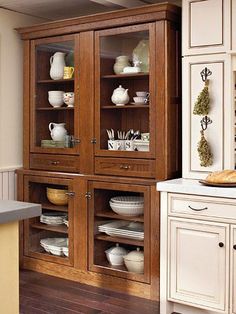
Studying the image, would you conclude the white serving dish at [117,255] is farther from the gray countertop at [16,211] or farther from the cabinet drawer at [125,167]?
the gray countertop at [16,211]

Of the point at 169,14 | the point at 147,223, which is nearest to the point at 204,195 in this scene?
the point at 147,223

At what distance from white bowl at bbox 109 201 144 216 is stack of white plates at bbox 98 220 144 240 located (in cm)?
7

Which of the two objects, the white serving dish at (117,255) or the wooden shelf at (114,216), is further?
the white serving dish at (117,255)

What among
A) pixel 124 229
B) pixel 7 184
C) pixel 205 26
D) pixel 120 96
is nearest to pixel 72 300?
pixel 124 229

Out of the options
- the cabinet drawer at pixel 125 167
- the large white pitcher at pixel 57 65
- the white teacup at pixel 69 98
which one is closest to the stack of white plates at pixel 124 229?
the cabinet drawer at pixel 125 167

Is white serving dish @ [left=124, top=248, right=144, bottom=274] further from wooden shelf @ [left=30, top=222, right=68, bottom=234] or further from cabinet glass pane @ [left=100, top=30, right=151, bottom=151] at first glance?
cabinet glass pane @ [left=100, top=30, right=151, bottom=151]

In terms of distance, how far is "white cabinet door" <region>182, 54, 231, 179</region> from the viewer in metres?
3.11

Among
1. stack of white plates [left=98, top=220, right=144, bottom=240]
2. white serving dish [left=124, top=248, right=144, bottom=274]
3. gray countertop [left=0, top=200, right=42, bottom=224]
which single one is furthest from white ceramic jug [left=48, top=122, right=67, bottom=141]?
gray countertop [left=0, top=200, right=42, bottom=224]

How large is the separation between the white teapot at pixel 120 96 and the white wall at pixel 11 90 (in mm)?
1019

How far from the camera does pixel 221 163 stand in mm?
3156

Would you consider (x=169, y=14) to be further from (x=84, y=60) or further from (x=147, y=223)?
(x=147, y=223)

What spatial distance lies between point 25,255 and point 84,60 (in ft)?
5.57

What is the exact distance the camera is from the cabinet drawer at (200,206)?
2.82m

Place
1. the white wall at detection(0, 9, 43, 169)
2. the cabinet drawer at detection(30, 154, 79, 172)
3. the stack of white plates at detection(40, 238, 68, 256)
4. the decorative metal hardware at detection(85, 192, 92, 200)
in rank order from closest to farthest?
the decorative metal hardware at detection(85, 192, 92, 200)
the cabinet drawer at detection(30, 154, 79, 172)
the stack of white plates at detection(40, 238, 68, 256)
the white wall at detection(0, 9, 43, 169)
